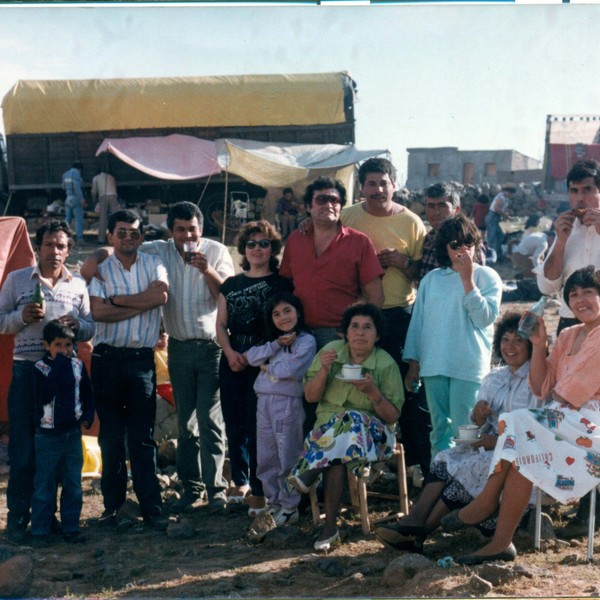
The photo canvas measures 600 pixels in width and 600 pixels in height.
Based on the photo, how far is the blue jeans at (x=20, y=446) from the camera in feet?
18.0

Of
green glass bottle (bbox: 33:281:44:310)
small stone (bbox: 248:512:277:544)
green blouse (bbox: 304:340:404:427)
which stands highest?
green glass bottle (bbox: 33:281:44:310)

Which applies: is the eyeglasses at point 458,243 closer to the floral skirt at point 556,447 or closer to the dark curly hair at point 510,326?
the dark curly hair at point 510,326

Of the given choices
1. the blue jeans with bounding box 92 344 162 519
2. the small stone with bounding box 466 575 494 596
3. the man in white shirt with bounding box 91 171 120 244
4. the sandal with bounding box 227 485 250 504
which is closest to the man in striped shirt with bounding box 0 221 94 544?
the blue jeans with bounding box 92 344 162 519

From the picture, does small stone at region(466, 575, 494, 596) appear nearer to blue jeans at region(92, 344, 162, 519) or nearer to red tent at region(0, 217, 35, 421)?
blue jeans at region(92, 344, 162, 519)

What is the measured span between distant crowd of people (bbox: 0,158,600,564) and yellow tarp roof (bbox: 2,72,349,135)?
1345 centimetres

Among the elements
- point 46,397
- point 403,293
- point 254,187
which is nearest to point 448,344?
point 403,293

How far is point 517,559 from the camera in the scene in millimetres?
4676

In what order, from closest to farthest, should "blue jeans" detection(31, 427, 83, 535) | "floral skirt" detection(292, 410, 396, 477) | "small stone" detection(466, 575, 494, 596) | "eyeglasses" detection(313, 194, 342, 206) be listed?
"small stone" detection(466, 575, 494, 596), "floral skirt" detection(292, 410, 396, 477), "blue jeans" detection(31, 427, 83, 535), "eyeglasses" detection(313, 194, 342, 206)

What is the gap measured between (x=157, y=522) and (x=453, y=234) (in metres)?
2.35

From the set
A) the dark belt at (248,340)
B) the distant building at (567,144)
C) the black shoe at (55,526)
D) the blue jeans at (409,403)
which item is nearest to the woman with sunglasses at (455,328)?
the blue jeans at (409,403)

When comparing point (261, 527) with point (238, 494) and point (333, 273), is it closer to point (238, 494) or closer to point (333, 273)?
point (238, 494)

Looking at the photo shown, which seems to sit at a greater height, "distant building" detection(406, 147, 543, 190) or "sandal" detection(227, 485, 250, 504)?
"distant building" detection(406, 147, 543, 190)

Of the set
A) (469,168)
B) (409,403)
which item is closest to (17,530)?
(409,403)

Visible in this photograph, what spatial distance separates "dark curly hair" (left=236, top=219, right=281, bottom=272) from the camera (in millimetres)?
5730
